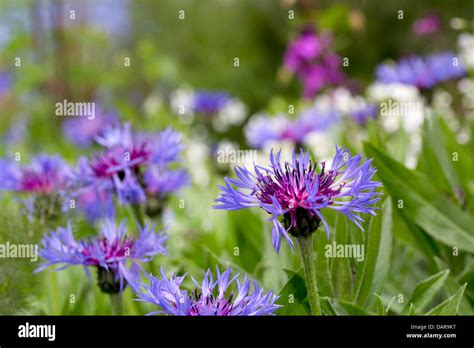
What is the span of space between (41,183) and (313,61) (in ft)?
4.42

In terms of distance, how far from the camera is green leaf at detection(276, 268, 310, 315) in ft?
3.10

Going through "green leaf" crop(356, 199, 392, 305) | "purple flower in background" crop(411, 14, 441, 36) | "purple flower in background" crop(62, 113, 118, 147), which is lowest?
"green leaf" crop(356, 199, 392, 305)

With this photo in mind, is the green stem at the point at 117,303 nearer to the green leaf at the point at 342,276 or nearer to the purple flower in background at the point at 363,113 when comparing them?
the green leaf at the point at 342,276

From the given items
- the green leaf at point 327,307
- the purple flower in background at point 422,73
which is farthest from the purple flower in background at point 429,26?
the green leaf at point 327,307

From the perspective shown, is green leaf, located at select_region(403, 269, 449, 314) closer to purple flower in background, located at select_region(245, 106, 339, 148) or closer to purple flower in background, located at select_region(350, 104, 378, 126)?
purple flower in background, located at select_region(245, 106, 339, 148)

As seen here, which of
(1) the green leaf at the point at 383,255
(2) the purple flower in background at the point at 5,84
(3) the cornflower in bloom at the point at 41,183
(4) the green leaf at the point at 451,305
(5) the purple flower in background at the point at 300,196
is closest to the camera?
(5) the purple flower in background at the point at 300,196

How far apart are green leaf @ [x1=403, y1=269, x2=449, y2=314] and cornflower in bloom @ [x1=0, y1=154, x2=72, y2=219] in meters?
0.59

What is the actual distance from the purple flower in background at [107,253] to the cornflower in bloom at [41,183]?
0.67 feet

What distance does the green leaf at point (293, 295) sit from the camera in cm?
95

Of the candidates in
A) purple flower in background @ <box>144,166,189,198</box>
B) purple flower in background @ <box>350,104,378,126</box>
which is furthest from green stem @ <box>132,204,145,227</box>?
purple flower in background @ <box>350,104,378,126</box>

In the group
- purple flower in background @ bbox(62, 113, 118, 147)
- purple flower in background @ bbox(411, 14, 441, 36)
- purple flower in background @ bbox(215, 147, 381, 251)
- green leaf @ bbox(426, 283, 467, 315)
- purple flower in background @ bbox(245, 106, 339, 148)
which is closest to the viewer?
purple flower in background @ bbox(215, 147, 381, 251)
